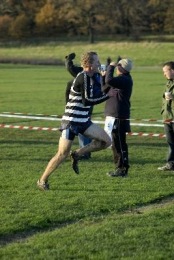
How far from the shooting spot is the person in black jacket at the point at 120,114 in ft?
36.8

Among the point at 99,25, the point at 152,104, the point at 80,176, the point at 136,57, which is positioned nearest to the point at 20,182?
the point at 80,176

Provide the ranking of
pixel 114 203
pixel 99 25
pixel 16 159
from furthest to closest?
pixel 99 25, pixel 16 159, pixel 114 203

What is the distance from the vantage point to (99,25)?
305ft

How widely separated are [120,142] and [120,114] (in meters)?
0.48

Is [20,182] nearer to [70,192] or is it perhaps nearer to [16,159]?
[70,192]

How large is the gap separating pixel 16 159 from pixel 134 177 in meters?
2.74

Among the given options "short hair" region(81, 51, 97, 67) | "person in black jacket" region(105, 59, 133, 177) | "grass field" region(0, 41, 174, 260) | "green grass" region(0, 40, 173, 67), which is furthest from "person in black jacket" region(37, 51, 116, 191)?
"green grass" region(0, 40, 173, 67)

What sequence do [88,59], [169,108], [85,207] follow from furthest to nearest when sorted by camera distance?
[169,108]
[88,59]
[85,207]

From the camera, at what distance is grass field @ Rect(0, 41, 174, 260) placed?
7.14m

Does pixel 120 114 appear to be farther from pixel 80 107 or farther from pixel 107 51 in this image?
pixel 107 51

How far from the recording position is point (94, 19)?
92438 mm

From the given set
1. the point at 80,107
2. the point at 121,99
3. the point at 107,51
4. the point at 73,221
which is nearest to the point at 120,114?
the point at 121,99

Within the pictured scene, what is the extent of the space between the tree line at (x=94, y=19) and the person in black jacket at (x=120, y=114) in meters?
78.8

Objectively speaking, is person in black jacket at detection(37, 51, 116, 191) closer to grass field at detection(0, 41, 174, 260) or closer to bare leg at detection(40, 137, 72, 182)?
bare leg at detection(40, 137, 72, 182)
